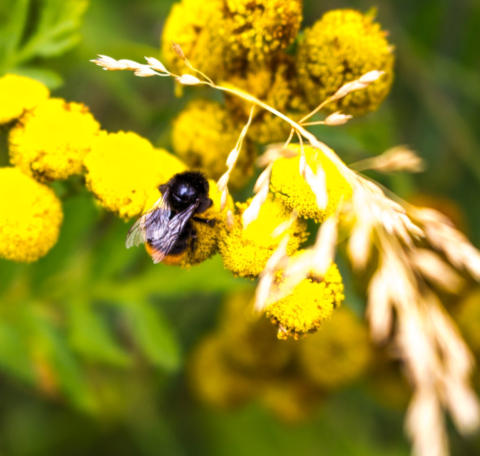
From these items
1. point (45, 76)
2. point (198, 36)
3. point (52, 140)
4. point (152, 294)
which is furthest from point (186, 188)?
point (152, 294)

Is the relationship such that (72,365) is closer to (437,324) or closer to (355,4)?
(437,324)

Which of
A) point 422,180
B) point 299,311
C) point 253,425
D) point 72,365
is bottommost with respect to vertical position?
point 253,425

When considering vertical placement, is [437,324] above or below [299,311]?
above

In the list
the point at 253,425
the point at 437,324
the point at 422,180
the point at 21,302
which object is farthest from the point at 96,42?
the point at 437,324

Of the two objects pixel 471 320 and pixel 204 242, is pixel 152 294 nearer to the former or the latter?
pixel 204 242

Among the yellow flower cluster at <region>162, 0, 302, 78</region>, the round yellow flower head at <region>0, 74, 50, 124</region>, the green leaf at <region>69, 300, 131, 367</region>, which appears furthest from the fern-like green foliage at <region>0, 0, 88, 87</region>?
the green leaf at <region>69, 300, 131, 367</region>

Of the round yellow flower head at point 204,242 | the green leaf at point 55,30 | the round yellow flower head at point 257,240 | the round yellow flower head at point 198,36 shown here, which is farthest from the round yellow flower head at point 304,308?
the green leaf at point 55,30

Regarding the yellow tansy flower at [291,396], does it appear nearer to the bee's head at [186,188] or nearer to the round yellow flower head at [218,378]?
the round yellow flower head at [218,378]
